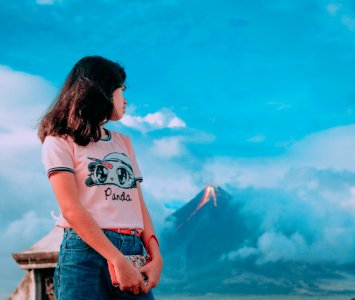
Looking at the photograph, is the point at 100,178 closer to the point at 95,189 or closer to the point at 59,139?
the point at 95,189

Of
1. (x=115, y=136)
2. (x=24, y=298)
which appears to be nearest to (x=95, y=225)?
(x=115, y=136)

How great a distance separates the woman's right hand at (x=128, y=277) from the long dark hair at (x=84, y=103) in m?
0.57

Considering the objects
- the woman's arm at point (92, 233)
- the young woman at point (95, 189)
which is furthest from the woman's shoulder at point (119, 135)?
the woman's arm at point (92, 233)

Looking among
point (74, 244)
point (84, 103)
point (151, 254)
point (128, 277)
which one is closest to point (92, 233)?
point (74, 244)

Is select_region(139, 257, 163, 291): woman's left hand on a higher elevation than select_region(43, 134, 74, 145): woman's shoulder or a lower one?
lower

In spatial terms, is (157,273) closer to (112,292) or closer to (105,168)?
(112,292)

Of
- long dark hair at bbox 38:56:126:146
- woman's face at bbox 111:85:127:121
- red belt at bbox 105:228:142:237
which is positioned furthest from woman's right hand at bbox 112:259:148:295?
woman's face at bbox 111:85:127:121

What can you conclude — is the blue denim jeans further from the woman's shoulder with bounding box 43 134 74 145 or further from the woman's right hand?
the woman's shoulder with bounding box 43 134 74 145

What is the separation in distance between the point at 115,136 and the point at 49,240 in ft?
7.39

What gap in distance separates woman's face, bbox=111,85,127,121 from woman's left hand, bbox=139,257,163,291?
0.67 metres

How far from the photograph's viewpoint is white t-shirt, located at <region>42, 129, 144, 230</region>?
7.88 ft

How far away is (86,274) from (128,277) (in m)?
0.18

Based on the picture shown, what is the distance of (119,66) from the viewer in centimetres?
271

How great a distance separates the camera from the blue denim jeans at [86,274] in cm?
232
